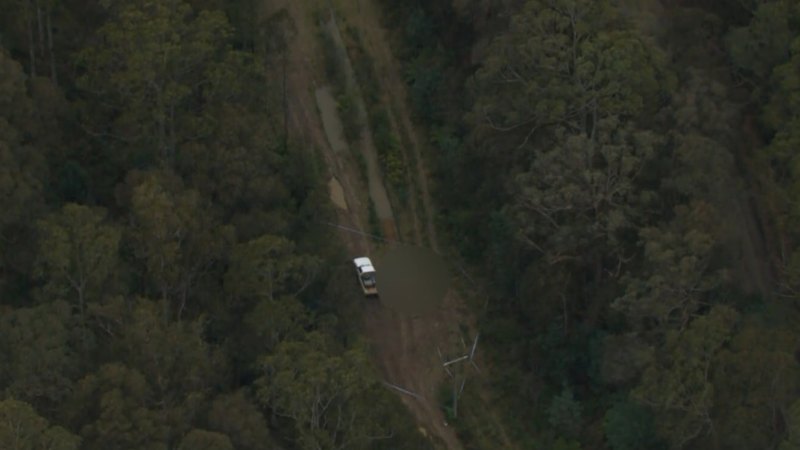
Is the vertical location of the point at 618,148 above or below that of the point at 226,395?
above

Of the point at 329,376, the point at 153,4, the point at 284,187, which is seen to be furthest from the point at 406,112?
the point at 329,376

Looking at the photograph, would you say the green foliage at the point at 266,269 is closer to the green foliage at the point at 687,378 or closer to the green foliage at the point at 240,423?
the green foliage at the point at 240,423

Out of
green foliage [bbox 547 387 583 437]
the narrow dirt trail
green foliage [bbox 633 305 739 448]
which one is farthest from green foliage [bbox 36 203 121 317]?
green foliage [bbox 633 305 739 448]

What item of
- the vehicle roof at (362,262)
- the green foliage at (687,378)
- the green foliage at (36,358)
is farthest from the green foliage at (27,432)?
the green foliage at (687,378)

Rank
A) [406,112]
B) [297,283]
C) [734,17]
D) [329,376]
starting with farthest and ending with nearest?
[406,112] → [734,17] → [297,283] → [329,376]

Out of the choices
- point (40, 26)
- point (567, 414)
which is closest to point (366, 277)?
point (567, 414)

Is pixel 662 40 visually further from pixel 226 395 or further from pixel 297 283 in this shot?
pixel 226 395

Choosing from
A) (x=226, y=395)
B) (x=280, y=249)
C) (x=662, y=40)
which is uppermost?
(x=662, y=40)
